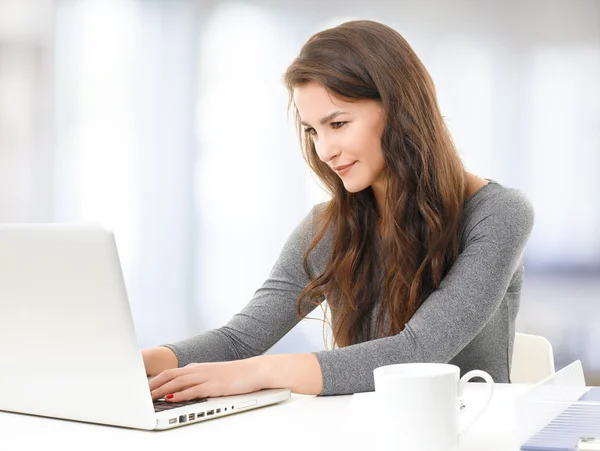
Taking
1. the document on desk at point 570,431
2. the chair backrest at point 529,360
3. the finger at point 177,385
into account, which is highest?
the document on desk at point 570,431

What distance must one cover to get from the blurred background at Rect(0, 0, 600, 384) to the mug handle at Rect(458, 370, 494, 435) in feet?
8.77

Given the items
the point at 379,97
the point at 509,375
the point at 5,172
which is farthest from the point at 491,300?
the point at 5,172

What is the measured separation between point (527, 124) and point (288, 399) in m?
2.68

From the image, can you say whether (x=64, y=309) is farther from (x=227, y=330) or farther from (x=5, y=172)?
(x=5, y=172)

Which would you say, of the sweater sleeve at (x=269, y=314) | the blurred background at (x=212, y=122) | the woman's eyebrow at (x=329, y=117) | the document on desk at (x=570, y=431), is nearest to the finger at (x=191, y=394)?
the sweater sleeve at (x=269, y=314)

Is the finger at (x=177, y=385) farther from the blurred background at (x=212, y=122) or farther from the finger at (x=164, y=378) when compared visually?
the blurred background at (x=212, y=122)

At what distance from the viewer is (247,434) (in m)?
0.86

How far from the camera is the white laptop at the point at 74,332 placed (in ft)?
2.77

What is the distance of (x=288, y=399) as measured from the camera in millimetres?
1109

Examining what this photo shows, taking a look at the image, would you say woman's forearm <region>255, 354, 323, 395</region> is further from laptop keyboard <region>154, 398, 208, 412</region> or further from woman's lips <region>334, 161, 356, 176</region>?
woman's lips <region>334, 161, 356, 176</region>

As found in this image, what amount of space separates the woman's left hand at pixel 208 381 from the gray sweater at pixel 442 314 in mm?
113

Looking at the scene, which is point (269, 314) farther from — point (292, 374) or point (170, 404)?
point (170, 404)

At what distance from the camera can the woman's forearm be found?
1.11 m

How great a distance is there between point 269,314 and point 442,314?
0.43 metres
